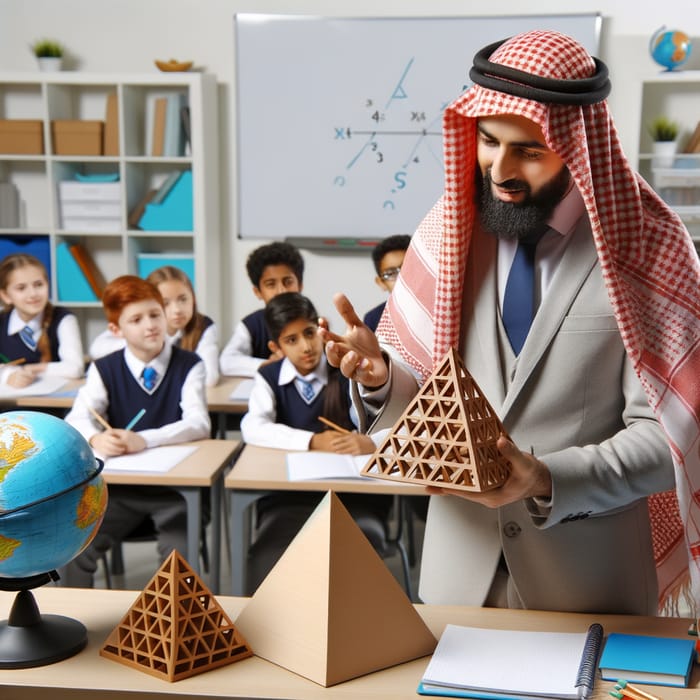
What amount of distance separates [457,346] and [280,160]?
14.1 feet

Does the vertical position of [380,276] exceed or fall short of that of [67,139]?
it falls short

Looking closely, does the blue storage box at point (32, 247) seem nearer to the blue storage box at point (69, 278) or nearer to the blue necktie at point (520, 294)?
the blue storage box at point (69, 278)

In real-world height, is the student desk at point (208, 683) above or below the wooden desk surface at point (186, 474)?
above

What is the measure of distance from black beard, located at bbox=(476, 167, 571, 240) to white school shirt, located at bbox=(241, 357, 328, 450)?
169 centimetres

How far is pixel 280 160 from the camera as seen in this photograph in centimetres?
571

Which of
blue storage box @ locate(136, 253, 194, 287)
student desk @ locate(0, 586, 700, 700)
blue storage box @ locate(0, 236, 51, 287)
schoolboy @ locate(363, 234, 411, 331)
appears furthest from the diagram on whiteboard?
student desk @ locate(0, 586, 700, 700)

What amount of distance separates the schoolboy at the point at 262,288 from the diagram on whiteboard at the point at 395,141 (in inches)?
44.9

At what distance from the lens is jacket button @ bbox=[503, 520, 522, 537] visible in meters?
1.59

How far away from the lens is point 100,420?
3100 mm

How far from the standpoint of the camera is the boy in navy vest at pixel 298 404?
3.08 m

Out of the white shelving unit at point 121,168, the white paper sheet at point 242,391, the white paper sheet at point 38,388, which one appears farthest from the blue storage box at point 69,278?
the white paper sheet at point 242,391

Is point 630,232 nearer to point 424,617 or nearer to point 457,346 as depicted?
point 457,346

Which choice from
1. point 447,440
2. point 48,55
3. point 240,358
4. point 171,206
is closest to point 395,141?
point 171,206

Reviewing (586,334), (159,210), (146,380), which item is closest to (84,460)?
(586,334)
